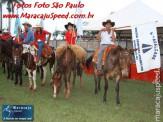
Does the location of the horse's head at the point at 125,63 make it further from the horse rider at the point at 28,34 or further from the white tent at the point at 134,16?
the white tent at the point at 134,16

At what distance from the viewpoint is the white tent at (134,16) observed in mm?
12211

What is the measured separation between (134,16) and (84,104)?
7432 mm

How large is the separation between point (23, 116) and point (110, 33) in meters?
4.30

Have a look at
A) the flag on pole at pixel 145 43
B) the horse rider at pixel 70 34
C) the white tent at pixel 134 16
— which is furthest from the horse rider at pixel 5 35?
the flag on pole at pixel 145 43

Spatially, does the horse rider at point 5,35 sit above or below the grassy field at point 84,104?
above

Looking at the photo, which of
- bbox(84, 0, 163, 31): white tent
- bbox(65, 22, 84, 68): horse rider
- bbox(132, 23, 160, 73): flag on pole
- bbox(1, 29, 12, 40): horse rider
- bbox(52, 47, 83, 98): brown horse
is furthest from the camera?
bbox(1, 29, 12, 40): horse rider

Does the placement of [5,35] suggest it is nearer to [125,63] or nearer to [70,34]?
[70,34]

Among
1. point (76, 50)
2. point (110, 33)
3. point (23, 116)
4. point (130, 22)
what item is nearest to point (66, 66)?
point (76, 50)

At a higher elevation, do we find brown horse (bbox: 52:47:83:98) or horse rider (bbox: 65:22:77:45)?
horse rider (bbox: 65:22:77:45)

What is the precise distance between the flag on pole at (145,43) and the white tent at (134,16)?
3.30m

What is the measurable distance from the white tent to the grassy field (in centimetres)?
406

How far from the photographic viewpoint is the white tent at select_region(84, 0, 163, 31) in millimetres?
12211

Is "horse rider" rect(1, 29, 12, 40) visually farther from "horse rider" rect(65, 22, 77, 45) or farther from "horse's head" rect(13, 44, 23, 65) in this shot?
"horse rider" rect(65, 22, 77, 45)

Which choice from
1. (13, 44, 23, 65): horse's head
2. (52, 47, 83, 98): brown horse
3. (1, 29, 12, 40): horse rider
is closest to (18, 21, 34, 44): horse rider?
(13, 44, 23, 65): horse's head
